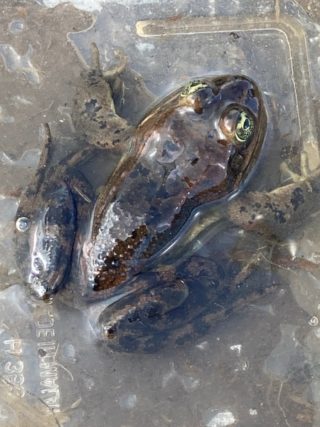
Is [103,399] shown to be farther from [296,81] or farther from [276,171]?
[296,81]

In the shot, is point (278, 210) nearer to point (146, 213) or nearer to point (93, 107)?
point (146, 213)

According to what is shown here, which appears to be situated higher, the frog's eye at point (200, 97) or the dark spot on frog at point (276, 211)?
the frog's eye at point (200, 97)

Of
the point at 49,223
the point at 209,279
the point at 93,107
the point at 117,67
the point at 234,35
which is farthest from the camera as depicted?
→ the point at 234,35

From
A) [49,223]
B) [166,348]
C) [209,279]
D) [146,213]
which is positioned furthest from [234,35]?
[166,348]

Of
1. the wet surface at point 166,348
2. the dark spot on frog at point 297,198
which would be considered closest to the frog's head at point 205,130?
the wet surface at point 166,348

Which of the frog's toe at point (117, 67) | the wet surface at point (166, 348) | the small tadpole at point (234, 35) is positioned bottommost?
the wet surface at point (166, 348)

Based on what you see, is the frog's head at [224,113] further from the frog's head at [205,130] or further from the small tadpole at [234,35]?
the small tadpole at [234,35]

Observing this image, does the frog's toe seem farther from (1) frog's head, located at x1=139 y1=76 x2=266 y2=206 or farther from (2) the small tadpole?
(2) the small tadpole

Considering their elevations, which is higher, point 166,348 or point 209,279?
point 209,279
